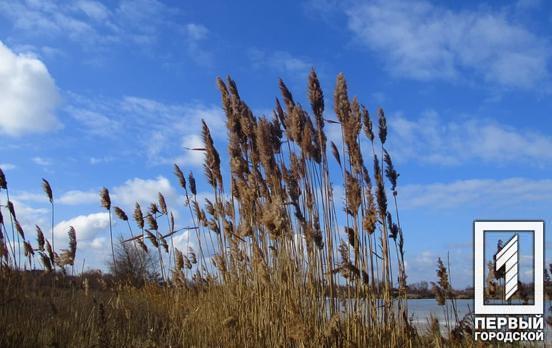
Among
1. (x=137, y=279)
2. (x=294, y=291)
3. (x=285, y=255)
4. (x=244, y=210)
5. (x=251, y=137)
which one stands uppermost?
(x=251, y=137)

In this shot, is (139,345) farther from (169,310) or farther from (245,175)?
(169,310)

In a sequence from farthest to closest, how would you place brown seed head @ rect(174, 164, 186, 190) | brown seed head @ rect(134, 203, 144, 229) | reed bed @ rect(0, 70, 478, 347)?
brown seed head @ rect(134, 203, 144, 229)
brown seed head @ rect(174, 164, 186, 190)
reed bed @ rect(0, 70, 478, 347)

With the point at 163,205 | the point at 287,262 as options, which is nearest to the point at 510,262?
the point at 287,262

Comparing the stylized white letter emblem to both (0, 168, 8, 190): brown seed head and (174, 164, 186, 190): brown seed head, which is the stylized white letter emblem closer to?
(174, 164, 186, 190): brown seed head

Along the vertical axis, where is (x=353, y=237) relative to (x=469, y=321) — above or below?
above

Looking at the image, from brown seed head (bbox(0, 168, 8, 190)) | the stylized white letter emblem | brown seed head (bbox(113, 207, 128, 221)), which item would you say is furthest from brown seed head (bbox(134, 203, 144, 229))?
the stylized white letter emblem

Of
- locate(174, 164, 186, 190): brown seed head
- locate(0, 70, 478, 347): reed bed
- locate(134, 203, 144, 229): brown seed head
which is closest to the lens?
locate(0, 70, 478, 347): reed bed

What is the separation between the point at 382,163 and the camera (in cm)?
363

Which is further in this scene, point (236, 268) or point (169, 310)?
point (169, 310)

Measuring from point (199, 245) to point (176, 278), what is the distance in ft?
4.45

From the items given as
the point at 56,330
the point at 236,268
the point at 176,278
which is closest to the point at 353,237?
the point at 236,268

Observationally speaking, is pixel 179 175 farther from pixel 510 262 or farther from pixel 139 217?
pixel 510 262

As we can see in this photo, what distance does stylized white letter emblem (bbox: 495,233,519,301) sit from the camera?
12.0 feet

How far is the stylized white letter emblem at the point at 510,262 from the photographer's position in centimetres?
365
